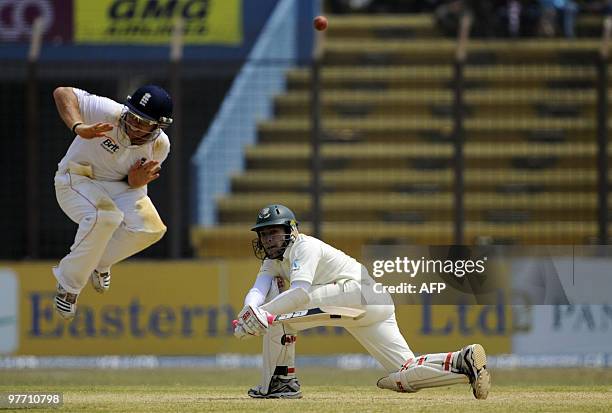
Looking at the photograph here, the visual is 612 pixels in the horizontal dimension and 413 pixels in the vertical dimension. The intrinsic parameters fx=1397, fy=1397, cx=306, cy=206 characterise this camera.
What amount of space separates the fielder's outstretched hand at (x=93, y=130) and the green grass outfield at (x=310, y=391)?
1.69 metres

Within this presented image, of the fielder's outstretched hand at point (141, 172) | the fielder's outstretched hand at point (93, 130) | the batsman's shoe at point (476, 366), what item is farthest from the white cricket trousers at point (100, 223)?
the batsman's shoe at point (476, 366)

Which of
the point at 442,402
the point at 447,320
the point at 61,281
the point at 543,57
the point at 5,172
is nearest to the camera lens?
the point at 442,402

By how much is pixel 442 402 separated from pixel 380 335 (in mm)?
634

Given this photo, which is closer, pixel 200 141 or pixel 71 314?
pixel 71 314

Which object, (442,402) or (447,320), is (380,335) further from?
(447,320)

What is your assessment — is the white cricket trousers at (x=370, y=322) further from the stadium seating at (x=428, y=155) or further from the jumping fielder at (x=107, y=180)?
the stadium seating at (x=428, y=155)

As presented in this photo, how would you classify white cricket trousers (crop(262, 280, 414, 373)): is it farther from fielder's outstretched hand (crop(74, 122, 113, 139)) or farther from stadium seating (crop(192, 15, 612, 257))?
stadium seating (crop(192, 15, 612, 257))

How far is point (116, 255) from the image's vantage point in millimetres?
→ 9719

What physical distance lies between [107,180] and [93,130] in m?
0.87

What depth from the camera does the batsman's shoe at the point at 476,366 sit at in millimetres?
8766

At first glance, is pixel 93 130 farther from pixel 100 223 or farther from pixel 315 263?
pixel 315 263

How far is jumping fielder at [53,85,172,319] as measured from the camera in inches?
360

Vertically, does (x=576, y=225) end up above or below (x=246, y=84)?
below

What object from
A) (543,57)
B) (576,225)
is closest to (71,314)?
(576,225)
